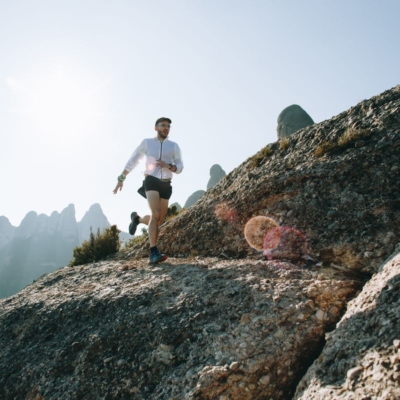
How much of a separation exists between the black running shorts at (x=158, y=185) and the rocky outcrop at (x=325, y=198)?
99cm

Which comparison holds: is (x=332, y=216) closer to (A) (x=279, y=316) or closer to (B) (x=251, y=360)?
(A) (x=279, y=316)

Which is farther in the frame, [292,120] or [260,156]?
[292,120]

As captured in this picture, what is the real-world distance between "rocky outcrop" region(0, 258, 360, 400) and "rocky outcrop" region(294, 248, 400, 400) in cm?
25

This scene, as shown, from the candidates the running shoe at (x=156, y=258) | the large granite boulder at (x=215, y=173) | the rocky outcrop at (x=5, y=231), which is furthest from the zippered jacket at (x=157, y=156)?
the rocky outcrop at (x=5, y=231)

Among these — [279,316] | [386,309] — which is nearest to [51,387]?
[279,316]

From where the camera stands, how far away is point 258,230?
5328 millimetres

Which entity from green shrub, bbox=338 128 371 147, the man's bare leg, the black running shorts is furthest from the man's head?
green shrub, bbox=338 128 371 147

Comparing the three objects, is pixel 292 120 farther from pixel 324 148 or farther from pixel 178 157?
pixel 178 157

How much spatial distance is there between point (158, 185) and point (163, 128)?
4.12ft

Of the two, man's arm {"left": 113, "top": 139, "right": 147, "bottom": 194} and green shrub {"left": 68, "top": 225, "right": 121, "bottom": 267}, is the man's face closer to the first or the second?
man's arm {"left": 113, "top": 139, "right": 147, "bottom": 194}

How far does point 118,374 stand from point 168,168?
3.85 metres

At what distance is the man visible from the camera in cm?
593

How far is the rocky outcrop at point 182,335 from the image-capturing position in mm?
2604

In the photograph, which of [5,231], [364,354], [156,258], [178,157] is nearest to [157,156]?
[178,157]
